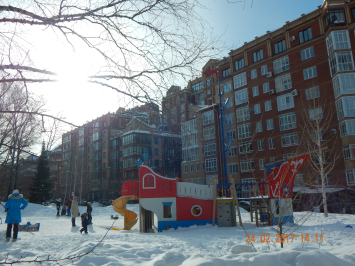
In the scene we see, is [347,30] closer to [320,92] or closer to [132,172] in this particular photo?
[320,92]

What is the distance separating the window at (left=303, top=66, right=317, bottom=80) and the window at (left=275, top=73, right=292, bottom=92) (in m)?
1.87

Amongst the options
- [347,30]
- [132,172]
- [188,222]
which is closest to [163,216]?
[188,222]

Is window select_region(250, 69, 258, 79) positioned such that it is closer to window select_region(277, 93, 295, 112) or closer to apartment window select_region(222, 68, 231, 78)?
window select_region(277, 93, 295, 112)

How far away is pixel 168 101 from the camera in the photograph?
566cm

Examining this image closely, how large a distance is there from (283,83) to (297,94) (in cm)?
278

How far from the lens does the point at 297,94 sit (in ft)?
106

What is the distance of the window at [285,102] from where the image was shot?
3328 cm

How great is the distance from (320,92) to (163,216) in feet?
80.3

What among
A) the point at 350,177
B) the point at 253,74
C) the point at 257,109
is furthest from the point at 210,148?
the point at 350,177

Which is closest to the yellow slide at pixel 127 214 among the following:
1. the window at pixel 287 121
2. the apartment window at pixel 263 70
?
the window at pixel 287 121

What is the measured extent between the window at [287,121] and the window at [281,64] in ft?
19.0

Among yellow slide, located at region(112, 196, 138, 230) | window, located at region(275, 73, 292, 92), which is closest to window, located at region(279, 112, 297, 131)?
window, located at region(275, 73, 292, 92)

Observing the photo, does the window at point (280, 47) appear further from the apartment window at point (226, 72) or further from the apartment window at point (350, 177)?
the apartment window at point (350, 177)

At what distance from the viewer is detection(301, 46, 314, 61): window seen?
31812 millimetres
